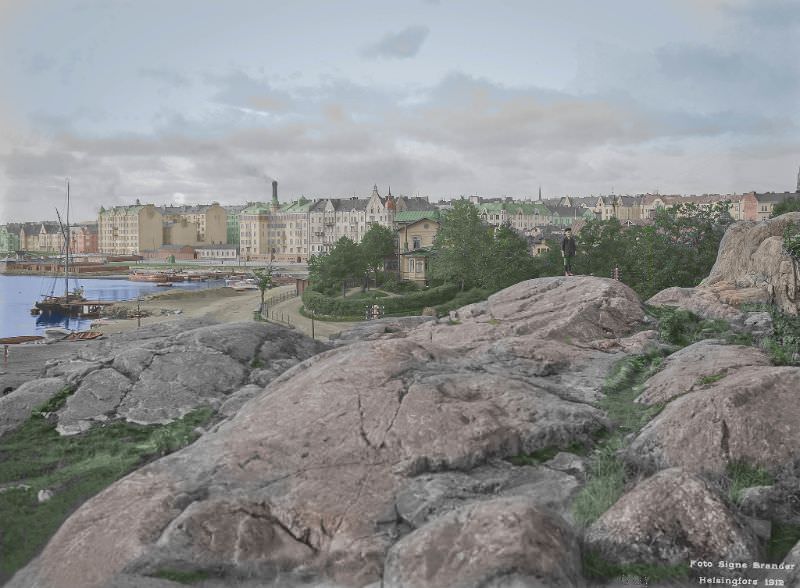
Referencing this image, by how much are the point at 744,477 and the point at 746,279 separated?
18.2 metres

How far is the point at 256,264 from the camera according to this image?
602 ft

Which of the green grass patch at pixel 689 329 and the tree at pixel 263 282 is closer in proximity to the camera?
the green grass patch at pixel 689 329

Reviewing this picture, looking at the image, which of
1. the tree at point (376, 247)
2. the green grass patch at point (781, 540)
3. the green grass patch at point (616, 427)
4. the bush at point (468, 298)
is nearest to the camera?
the green grass patch at point (781, 540)

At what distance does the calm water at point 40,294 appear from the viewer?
85500 millimetres

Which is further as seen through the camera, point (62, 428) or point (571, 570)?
point (62, 428)

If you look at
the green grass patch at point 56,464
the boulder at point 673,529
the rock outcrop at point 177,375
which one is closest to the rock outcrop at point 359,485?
the boulder at point 673,529

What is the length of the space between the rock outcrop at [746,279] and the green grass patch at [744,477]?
11534 millimetres

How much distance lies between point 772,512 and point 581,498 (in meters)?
2.69

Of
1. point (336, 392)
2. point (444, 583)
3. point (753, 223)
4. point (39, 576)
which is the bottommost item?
point (39, 576)

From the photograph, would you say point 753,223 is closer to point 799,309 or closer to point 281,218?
point 799,309

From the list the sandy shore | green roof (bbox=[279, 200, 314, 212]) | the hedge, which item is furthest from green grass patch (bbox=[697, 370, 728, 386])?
green roof (bbox=[279, 200, 314, 212])

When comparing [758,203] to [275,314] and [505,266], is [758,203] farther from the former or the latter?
[275,314]

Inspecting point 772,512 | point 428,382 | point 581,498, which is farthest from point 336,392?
point 772,512

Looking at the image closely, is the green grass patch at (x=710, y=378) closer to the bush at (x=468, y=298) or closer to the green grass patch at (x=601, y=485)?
the green grass patch at (x=601, y=485)
